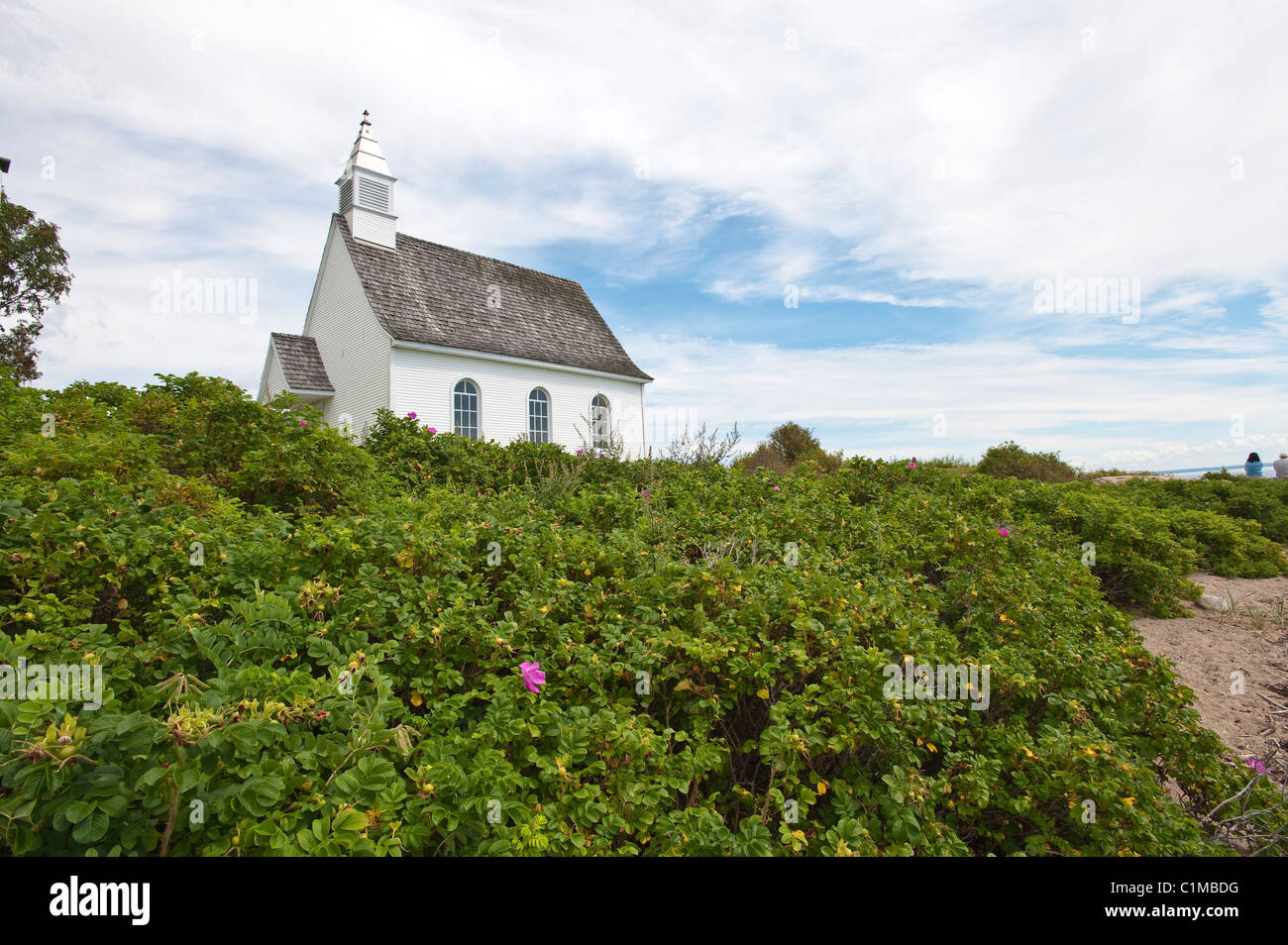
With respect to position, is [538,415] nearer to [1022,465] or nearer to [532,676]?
[1022,465]

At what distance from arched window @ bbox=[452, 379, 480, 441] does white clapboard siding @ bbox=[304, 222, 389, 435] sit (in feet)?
6.38

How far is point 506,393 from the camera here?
18031 millimetres

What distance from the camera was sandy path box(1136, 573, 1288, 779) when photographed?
13.2 feet

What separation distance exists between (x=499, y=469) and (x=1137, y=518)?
7021mm

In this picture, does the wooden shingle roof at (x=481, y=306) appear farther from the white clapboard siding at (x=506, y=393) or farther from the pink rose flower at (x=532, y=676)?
the pink rose flower at (x=532, y=676)

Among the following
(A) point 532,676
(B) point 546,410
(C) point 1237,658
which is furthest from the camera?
(B) point 546,410

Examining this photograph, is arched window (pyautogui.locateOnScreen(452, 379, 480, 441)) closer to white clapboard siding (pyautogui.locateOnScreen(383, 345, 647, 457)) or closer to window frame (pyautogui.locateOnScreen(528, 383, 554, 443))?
white clapboard siding (pyautogui.locateOnScreen(383, 345, 647, 457))

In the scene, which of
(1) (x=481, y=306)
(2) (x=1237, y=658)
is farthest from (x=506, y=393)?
(2) (x=1237, y=658)

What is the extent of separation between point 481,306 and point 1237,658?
18.4 meters

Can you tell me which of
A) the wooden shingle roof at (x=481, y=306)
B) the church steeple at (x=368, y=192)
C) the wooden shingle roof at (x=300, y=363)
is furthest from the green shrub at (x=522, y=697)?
the church steeple at (x=368, y=192)

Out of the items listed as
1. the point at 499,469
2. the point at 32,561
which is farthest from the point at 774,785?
the point at 499,469

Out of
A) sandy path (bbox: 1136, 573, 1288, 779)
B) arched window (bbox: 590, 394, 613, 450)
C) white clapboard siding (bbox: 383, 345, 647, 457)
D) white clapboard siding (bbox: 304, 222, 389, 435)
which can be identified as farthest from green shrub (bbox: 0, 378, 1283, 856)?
arched window (bbox: 590, 394, 613, 450)

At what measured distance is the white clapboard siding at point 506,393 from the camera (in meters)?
15.8
